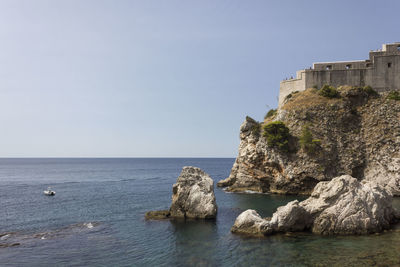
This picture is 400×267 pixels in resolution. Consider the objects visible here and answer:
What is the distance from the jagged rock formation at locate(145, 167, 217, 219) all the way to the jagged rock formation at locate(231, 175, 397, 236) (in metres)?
5.85

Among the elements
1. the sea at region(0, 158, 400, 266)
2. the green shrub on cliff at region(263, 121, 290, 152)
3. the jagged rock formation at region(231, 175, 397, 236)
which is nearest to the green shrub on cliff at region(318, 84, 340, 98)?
the green shrub on cliff at region(263, 121, 290, 152)

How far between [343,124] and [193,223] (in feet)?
110

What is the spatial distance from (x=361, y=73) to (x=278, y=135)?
21.4 m

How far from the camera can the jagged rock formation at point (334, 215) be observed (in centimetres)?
2481

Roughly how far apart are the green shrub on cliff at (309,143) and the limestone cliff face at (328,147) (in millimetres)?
503

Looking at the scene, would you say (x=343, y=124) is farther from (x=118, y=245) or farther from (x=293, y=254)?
(x=118, y=245)

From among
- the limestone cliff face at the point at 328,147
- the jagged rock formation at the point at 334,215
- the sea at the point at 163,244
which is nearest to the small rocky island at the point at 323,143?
the limestone cliff face at the point at 328,147

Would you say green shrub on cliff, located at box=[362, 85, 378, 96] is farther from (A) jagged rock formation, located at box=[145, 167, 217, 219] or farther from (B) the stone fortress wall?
(A) jagged rock formation, located at box=[145, 167, 217, 219]

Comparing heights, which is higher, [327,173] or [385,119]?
[385,119]

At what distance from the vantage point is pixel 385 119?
47.6 m

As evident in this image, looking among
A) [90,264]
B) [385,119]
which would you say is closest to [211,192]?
[90,264]

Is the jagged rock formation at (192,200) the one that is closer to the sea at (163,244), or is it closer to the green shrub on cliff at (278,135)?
the sea at (163,244)

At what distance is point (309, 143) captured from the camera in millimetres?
46938

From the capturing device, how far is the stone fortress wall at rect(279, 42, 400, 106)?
51.8 metres
